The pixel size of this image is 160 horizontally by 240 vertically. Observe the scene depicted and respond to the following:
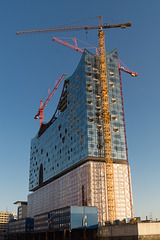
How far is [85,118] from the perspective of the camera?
127188mm

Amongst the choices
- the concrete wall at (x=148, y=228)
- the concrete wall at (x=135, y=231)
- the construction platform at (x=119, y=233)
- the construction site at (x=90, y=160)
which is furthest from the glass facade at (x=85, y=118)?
the concrete wall at (x=148, y=228)

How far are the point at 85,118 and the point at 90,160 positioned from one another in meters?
18.7

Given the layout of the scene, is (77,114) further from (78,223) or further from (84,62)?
(78,223)

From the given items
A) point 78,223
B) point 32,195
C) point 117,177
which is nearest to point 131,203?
point 117,177

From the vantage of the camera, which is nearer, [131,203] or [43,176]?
[131,203]

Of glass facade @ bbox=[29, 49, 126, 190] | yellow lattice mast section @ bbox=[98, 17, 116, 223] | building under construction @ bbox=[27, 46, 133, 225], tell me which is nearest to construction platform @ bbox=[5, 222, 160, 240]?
building under construction @ bbox=[27, 46, 133, 225]

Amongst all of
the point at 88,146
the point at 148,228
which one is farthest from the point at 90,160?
the point at 148,228

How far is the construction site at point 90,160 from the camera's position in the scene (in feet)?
349

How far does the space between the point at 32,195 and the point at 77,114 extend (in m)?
89.1

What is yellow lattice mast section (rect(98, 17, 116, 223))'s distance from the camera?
11775 centimetres

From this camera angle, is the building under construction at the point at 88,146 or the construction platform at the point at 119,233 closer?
the construction platform at the point at 119,233

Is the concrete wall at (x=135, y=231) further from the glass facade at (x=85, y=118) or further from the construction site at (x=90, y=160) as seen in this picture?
the glass facade at (x=85, y=118)

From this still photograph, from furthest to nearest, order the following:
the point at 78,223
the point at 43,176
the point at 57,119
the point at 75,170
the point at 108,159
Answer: the point at 43,176 → the point at 57,119 → the point at 75,170 → the point at 108,159 → the point at 78,223

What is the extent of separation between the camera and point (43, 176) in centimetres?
17888
